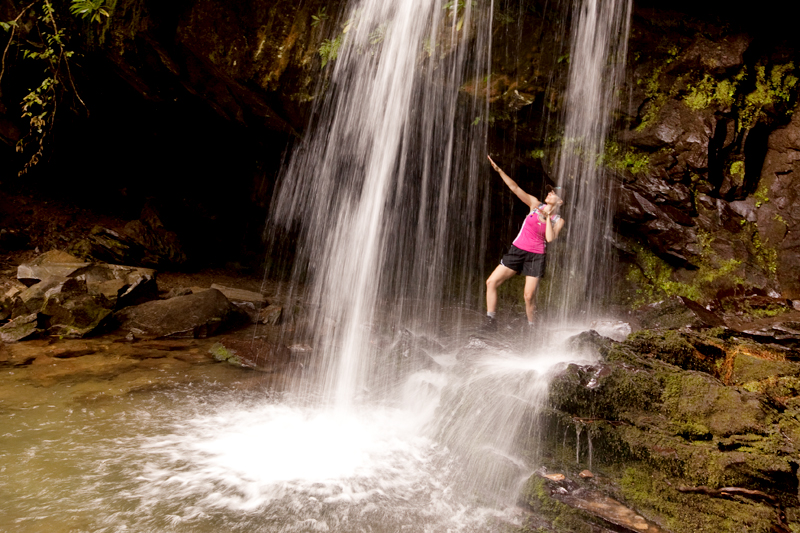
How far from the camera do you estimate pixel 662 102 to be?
22.1ft

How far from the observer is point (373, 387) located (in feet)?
18.8

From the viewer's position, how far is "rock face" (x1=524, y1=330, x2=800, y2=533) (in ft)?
9.38

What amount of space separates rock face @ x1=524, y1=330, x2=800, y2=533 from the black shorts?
198 cm

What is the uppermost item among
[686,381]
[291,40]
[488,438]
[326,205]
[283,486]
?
[291,40]

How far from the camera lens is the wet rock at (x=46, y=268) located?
7.29 m

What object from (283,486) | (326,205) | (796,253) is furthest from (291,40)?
(796,253)

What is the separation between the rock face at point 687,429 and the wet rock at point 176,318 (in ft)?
18.3

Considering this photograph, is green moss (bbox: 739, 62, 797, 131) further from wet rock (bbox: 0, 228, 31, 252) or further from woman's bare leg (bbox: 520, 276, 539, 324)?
wet rock (bbox: 0, 228, 31, 252)

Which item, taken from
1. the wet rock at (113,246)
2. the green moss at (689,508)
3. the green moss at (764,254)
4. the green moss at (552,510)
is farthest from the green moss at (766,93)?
the wet rock at (113,246)

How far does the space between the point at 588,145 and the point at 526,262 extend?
2583 mm

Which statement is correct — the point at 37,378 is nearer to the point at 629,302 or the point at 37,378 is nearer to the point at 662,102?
the point at 629,302

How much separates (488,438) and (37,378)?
5023 millimetres

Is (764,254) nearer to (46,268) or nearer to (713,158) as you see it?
(713,158)

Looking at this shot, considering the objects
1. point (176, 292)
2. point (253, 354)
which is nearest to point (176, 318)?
point (176, 292)
